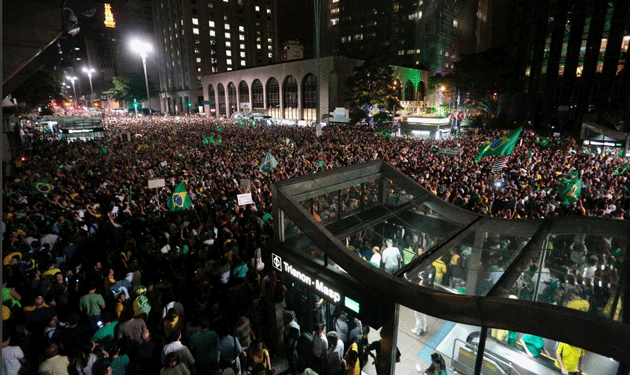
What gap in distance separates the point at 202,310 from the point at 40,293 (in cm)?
315

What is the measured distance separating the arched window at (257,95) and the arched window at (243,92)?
2703 millimetres

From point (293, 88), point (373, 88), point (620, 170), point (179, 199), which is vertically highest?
point (293, 88)

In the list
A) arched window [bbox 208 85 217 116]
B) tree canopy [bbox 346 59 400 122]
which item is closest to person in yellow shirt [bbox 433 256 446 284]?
tree canopy [bbox 346 59 400 122]

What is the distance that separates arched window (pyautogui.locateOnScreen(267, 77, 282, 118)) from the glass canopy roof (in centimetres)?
6235

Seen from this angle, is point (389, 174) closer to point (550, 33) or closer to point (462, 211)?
point (462, 211)

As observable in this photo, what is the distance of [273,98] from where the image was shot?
68250 millimetres

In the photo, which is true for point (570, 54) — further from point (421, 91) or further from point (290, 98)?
point (290, 98)

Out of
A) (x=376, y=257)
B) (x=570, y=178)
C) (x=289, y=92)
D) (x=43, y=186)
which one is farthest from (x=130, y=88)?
(x=376, y=257)

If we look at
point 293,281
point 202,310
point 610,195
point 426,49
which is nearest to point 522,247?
point 293,281

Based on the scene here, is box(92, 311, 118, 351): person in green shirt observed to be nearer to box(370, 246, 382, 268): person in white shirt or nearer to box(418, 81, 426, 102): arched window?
box(370, 246, 382, 268): person in white shirt

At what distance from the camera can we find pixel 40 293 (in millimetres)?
6562

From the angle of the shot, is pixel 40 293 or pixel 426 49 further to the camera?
pixel 426 49

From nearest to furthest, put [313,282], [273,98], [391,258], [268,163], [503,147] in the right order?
[313,282], [391,258], [503,147], [268,163], [273,98]

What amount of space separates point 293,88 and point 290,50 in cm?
8435
